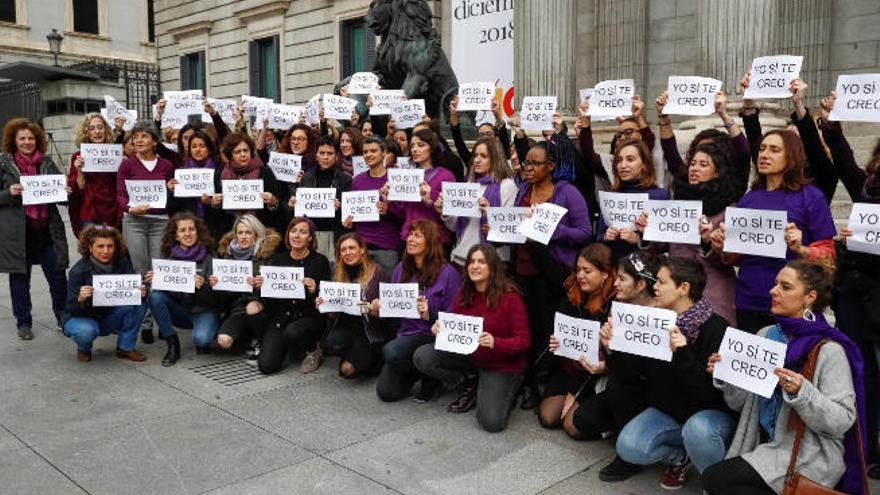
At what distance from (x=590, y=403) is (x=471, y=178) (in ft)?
7.14

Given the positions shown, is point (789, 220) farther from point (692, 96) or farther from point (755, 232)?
point (692, 96)

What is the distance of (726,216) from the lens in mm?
4293

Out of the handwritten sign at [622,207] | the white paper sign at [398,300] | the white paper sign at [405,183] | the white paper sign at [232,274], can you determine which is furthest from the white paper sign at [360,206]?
the handwritten sign at [622,207]

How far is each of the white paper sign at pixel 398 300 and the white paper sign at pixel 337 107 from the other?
2992mm

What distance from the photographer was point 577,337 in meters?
4.60

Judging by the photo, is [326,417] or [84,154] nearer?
[326,417]

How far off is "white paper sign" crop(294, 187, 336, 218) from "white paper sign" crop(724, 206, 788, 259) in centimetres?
343

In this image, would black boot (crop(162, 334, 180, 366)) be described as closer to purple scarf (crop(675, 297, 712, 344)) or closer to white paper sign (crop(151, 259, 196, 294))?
white paper sign (crop(151, 259, 196, 294))

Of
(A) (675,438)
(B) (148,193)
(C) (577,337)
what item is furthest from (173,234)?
(A) (675,438)

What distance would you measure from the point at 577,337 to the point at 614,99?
74.2 inches

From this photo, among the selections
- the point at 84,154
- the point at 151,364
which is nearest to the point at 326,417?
the point at 151,364

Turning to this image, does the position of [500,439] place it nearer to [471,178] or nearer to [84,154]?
[471,178]

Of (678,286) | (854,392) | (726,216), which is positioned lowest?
(854,392)

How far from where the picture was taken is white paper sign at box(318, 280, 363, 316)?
5.84 metres
